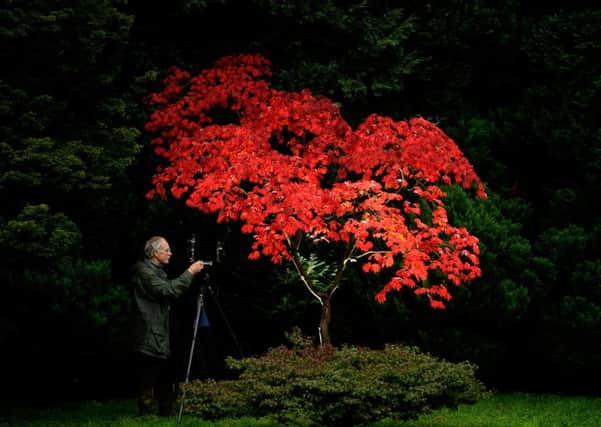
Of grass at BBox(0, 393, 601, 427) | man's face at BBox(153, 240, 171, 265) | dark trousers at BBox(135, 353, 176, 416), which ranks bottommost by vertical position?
grass at BBox(0, 393, 601, 427)

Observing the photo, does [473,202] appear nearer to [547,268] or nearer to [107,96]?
[547,268]

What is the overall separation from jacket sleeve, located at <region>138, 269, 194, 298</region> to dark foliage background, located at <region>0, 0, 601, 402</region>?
1.12 meters

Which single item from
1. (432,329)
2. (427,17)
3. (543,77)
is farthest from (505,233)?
(427,17)

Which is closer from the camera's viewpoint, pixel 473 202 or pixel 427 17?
pixel 473 202

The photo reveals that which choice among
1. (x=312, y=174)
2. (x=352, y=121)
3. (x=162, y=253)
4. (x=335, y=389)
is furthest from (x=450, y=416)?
(x=352, y=121)

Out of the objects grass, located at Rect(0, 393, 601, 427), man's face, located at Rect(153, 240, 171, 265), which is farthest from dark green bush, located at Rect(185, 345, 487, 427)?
man's face, located at Rect(153, 240, 171, 265)

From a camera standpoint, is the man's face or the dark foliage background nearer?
the man's face

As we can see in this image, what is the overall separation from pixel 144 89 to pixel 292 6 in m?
2.14

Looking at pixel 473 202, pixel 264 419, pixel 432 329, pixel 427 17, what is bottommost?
pixel 264 419

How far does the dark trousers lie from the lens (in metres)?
8.02

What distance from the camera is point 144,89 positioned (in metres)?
10.3

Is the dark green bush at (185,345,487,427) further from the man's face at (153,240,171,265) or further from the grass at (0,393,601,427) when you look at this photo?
the man's face at (153,240,171,265)

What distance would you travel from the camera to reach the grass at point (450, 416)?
8094 mm

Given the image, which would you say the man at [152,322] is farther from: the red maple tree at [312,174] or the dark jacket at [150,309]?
the red maple tree at [312,174]
